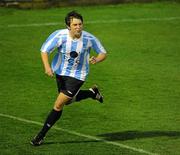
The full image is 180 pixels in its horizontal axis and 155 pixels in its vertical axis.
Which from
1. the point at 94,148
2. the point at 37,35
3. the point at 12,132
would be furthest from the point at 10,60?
the point at 94,148

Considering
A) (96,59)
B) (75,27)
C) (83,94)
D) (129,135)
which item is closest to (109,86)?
(83,94)

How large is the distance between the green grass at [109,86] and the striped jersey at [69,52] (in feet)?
4.39

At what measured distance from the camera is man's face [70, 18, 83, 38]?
12211mm

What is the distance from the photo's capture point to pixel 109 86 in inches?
714

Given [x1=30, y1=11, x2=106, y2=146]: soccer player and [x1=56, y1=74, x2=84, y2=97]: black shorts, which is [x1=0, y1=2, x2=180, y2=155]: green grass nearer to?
[x1=30, y1=11, x2=106, y2=146]: soccer player

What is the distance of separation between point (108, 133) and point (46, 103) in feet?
10.1

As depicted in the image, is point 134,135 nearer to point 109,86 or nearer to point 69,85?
point 69,85

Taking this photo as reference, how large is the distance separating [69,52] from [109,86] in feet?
18.8

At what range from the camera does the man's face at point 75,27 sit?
1221 cm

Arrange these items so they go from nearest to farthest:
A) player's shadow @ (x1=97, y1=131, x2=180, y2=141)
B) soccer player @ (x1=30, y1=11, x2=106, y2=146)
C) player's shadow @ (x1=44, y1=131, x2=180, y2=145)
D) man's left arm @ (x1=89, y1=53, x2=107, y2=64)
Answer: soccer player @ (x1=30, y1=11, x2=106, y2=146) < man's left arm @ (x1=89, y1=53, x2=107, y2=64) < player's shadow @ (x1=44, y1=131, x2=180, y2=145) < player's shadow @ (x1=97, y1=131, x2=180, y2=141)

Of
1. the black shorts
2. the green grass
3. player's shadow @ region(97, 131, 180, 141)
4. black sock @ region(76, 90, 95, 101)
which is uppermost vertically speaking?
the black shorts

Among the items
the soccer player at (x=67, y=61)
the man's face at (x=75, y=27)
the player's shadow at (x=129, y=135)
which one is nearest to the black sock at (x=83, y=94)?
the soccer player at (x=67, y=61)

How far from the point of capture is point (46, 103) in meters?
16.3

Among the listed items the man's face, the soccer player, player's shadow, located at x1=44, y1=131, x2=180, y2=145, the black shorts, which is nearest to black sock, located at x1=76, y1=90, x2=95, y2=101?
the soccer player
